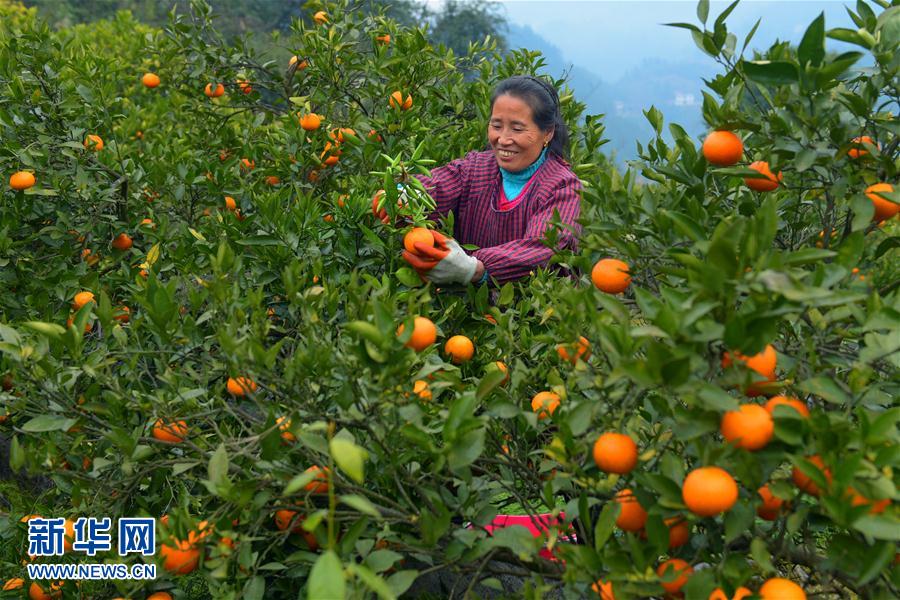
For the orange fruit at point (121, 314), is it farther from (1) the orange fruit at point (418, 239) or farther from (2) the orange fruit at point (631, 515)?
(2) the orange fruit at point (631, 515)

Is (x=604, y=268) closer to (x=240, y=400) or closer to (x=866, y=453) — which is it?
(x=866, y=453)

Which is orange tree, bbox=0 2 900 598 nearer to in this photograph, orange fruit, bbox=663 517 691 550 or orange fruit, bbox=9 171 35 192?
orange fruit, bbox=663 517 691 550

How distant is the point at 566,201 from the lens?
2.42 m

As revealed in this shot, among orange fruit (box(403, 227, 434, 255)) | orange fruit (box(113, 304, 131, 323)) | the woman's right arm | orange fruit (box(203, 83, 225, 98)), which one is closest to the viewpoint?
orange fruit (box(403, 227, 434, 255))

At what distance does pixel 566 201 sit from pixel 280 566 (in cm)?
149

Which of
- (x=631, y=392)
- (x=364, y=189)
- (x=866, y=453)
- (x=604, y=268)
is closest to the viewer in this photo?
(x=866, y=453)

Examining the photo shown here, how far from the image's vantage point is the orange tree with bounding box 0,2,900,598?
1.06 m

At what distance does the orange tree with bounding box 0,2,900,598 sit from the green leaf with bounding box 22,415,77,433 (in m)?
0.01

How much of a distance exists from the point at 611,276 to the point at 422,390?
1.46 ft

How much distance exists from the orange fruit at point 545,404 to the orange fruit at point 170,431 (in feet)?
2.39

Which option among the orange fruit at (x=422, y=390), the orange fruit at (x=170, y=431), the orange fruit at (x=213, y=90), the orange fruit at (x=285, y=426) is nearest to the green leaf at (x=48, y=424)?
the orange fruit at (x=170, y=431)

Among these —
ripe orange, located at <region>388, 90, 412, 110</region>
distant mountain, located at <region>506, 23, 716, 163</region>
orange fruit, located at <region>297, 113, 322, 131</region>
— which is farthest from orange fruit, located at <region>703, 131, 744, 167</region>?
distant mountain, located at <region>506, 23, 716, 163</region>

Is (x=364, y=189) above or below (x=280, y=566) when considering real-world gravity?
above

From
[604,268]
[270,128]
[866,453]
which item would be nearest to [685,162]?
[604,268]
